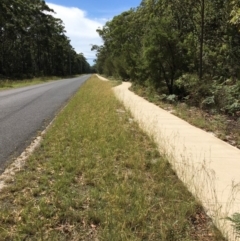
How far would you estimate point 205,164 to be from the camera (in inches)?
221

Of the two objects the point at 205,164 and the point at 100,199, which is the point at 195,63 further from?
the point at 100,199

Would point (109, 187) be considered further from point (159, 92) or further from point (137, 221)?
point (159, 92)

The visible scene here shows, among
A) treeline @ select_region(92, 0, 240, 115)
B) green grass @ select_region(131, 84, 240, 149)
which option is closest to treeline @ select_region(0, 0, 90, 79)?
treeline @ select_region(92, 0, 240, 115)

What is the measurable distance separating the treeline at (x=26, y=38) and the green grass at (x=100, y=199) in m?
41.1

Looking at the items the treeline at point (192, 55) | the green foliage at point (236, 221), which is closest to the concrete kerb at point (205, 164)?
the green foliage at point (236, 221)

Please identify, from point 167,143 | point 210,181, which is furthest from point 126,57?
point 210,181

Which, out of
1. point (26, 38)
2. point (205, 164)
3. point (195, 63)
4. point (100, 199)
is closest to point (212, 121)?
point (205, 164)

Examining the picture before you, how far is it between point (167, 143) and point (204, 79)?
885cm

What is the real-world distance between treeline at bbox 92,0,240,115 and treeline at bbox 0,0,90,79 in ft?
88.7

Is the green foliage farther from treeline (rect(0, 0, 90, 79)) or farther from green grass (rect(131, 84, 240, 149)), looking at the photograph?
treeline (rect(0, 0, 90, 79))

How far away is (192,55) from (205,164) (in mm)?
11601

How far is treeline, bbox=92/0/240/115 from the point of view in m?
13.8

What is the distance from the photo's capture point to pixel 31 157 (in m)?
6.10

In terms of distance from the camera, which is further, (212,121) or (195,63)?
(195,63)
